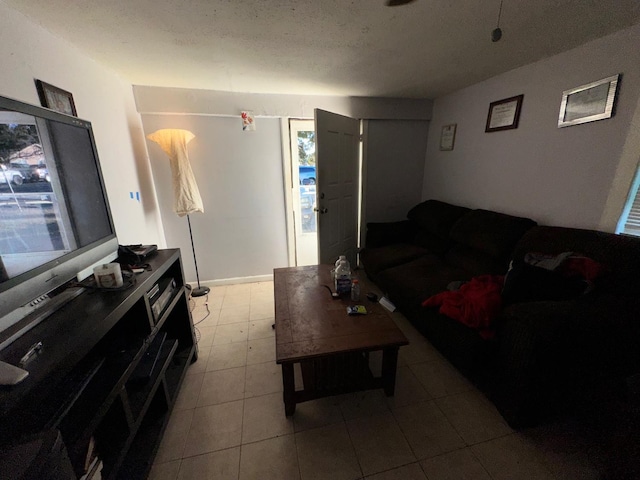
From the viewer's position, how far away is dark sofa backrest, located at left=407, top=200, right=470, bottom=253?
2.46m

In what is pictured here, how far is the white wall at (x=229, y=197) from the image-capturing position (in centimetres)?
248

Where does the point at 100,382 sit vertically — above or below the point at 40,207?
below

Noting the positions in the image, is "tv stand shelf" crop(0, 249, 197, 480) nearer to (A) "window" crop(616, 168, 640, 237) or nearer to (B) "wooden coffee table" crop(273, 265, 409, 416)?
(B) "wooden coffee table" crop(273, 265, 409, 416)

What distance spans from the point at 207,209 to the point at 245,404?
78.0 inches

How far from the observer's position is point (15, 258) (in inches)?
32.1

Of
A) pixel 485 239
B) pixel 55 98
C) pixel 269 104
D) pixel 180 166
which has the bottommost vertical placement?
pixel 485 239

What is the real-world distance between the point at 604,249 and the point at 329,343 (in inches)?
65.2

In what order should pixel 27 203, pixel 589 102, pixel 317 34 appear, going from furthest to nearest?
pixel 589 102 < pixel 317 34 < pixel 27 203

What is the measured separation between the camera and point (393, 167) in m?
3.10

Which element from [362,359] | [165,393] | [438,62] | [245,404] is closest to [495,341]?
[362,359]

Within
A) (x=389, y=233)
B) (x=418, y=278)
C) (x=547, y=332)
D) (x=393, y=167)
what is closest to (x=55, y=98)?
(x=418, y=278)

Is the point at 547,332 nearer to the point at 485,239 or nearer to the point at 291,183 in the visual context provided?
the point at 485,239

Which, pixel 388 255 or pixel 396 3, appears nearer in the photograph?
pixel 396 3

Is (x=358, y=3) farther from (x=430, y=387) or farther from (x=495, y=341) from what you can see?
(x=430, y=387)
